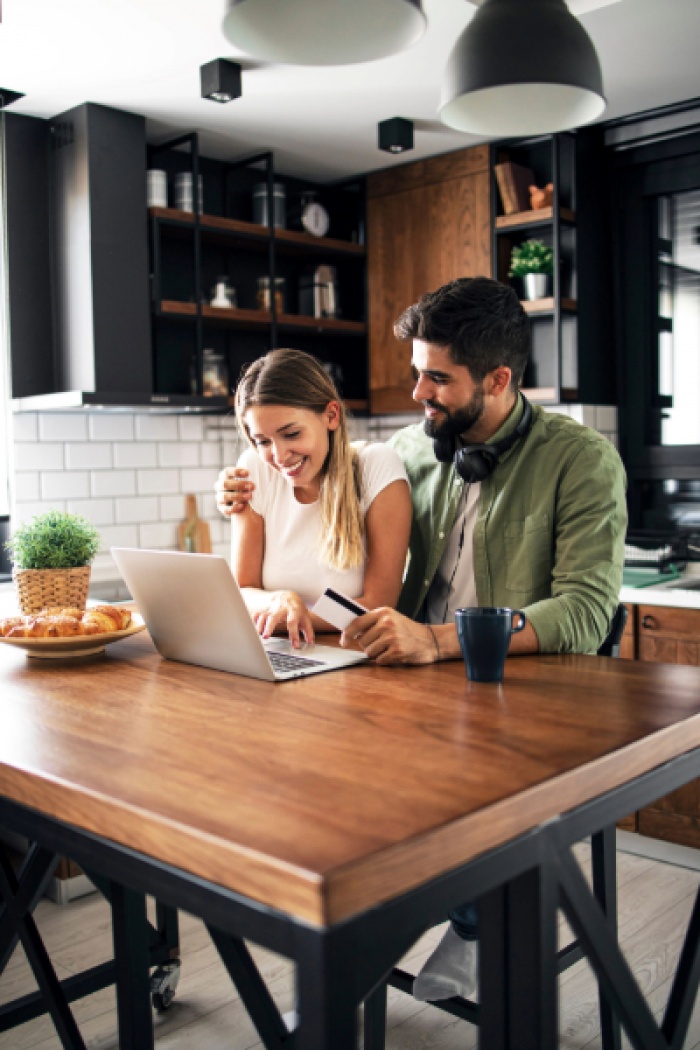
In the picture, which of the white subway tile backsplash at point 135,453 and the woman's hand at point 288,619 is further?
the white subway tile backsplash at point 135,453

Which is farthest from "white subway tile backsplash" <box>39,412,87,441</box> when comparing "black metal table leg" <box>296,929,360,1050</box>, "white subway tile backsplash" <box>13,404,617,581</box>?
"black metal table leg" <box>296,929,360,1050</box>

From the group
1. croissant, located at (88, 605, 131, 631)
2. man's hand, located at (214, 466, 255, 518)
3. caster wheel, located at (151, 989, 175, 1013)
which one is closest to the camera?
croissant, located at (88, 605, 131, 631)

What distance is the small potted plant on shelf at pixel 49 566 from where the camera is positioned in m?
2.31

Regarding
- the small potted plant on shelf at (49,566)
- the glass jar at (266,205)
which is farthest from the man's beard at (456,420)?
the glass jar at (266,205)

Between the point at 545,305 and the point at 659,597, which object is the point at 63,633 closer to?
the point at 659,597

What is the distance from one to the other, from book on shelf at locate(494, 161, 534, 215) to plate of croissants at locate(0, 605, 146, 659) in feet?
9.57

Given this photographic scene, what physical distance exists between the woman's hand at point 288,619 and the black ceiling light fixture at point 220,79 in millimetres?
2102

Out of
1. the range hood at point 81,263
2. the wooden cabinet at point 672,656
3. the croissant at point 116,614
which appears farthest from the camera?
the range hood at point 81,263

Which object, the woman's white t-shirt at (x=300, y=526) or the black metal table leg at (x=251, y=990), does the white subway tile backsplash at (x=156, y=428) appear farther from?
the black metal table leg at (x=251, y=990)

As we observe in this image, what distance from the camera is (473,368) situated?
2.13m

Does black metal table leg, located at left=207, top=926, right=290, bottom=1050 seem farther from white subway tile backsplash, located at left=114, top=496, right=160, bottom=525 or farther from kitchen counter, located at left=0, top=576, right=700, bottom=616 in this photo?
white subway tile backsplash, located at left=114, top=496, right=160, bottom=525

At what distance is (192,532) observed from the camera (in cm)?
430

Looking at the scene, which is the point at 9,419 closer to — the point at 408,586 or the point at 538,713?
the point at 408,586

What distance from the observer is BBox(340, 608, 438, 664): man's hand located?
63.8 inches
